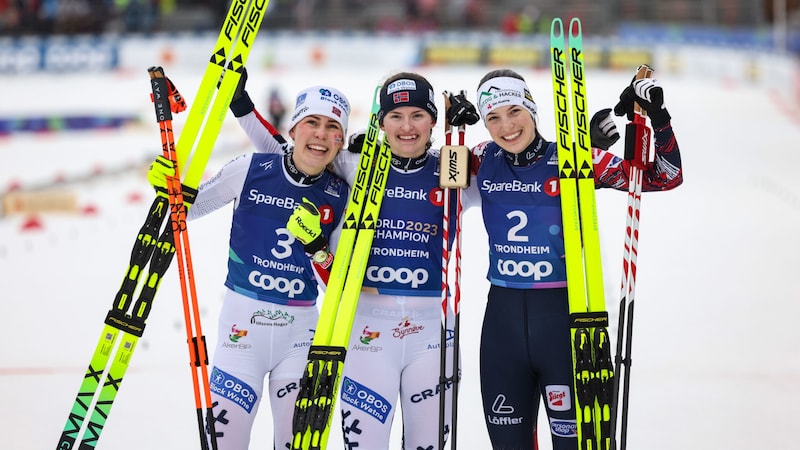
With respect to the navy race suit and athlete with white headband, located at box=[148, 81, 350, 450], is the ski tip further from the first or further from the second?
athlete with white headband, located at box=[148, 81, 350, 450]

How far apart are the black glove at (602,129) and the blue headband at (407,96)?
A: 64 cm

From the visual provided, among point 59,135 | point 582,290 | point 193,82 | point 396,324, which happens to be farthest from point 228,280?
point 193,82

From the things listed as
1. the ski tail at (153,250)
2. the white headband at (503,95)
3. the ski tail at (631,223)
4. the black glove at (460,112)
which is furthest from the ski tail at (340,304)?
the ski tail at (631,223)

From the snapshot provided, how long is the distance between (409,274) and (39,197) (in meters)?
9.71

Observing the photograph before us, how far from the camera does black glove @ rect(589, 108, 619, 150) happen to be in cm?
397

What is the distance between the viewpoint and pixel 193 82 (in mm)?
23734

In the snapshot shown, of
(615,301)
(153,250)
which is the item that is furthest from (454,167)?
(615,301)

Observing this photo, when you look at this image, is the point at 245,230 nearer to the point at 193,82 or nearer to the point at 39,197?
the point at 39,197

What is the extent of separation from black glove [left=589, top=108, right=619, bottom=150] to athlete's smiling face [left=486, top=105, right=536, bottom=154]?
266 mm

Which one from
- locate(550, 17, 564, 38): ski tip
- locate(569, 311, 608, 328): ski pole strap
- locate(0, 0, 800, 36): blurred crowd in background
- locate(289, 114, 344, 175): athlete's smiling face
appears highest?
locate(0, 0, 800, 36): blurred crowd in background

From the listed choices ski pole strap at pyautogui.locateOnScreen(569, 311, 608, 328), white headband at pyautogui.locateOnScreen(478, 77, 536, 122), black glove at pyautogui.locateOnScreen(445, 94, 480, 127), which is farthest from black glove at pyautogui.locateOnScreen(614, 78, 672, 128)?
ski pole strap at pyautogui.locateOnScreen(569, 311, 608, 328)

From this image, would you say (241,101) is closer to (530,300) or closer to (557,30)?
(557,30)

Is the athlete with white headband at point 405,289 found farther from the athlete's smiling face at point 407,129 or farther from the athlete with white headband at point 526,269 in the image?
the athlete with white headband at point 526,269

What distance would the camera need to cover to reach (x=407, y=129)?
395cm
